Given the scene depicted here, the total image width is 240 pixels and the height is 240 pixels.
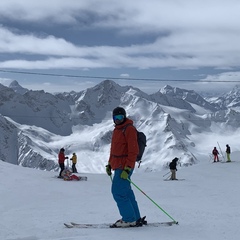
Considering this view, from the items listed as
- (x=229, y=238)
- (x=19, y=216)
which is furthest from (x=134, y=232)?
(x=19, y=216)

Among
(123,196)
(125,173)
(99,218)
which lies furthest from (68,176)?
(125,173)

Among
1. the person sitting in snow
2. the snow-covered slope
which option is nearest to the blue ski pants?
the snow-covered slope

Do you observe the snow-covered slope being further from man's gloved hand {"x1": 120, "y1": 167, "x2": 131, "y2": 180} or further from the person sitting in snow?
the person sitting in snow

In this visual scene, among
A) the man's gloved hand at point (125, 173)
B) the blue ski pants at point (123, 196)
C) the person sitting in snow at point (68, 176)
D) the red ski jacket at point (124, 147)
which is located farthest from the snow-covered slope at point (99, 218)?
the person sitting in snow at point (68, 176)

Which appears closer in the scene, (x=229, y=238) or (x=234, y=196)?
(x=229, y=238)

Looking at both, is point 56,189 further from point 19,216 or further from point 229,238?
point 229,238

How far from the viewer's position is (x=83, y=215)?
8586mm

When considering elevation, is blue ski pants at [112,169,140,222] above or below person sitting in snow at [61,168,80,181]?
above

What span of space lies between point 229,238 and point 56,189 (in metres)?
9.67

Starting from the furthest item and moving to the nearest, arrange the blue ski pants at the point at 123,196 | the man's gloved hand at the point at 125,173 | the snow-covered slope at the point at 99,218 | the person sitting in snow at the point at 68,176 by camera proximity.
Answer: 1. the person sitting in snow at the point at 68,176
2. the blue ski pants at the point at 123,196
3. the man's gloved hand at the point at 125,173
4. the snow-covered slope at the point at 99,218

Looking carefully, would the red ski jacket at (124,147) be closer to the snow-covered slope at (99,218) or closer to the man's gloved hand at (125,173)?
the man's gloved hand at (125,173)

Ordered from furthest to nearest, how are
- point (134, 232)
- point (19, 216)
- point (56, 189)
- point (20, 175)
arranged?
point (20, 175) → point (56, 189) → point (19, 216) → point (134, 232)

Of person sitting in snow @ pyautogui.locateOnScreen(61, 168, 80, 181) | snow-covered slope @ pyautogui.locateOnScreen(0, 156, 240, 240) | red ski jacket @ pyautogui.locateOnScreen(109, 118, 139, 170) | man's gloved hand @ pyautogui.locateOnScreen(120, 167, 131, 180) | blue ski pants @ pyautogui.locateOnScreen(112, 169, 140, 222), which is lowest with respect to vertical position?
person sitting in snow @ pyautogui.locateOnScreen(61, 168, 80, 181)

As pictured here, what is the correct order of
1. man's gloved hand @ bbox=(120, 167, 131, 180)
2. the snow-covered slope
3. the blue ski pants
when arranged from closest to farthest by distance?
1. the snow-covered slope
2. man's gloved hand @ bbox=(120, 167, 131, 180)
3. the blue ski pants
